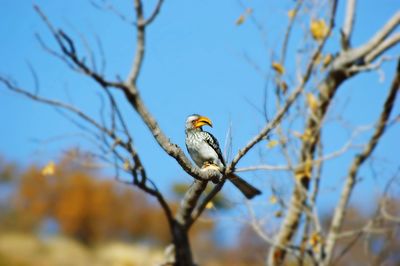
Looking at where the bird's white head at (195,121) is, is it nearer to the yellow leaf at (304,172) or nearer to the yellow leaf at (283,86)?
the yellow leaf at (283,86)

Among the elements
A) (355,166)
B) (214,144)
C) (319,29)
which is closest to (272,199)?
(355,166)

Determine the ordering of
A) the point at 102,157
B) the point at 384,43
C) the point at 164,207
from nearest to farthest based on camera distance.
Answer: the point at 102,157 < the point at 164,207 < the point at 384,43

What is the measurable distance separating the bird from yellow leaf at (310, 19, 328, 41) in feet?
5.62

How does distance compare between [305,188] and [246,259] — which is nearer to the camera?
[305,188]

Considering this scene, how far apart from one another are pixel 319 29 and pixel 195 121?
189 cm

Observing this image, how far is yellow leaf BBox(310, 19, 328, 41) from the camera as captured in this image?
16.1 feet

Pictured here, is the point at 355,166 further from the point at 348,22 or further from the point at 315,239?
the point at 348,22

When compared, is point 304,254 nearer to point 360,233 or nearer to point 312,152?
point 360,233

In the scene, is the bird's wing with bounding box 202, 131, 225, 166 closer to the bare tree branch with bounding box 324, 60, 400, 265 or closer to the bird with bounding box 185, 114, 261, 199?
the bird with bounding box 185, 114, 261, 199

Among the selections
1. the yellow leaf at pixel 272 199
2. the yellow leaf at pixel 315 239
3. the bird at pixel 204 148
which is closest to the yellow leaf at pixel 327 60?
the yellow leaf at pixel 272 199

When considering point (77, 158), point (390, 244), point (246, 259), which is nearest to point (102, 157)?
point (77, 158)

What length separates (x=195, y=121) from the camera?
11.4 feet

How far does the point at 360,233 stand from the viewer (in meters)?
5.70

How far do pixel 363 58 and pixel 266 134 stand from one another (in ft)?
9.74
